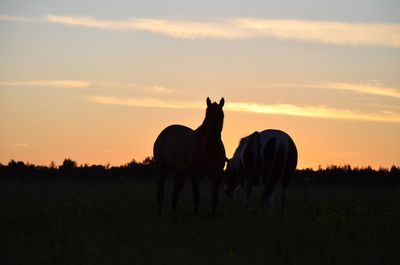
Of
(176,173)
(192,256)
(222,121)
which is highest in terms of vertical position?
(222,121)

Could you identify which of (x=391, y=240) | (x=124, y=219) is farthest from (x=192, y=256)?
(x=124, y=219)

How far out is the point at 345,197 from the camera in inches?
1022

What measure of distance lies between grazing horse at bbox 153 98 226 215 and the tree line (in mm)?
20308

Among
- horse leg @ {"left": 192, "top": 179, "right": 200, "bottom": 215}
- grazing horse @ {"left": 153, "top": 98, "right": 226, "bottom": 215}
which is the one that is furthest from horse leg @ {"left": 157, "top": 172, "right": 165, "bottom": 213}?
horse leg @ {"left": 192, "top": 179, "right": 200, "bottom": 215}

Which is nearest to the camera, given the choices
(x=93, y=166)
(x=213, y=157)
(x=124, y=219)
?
(x=124, y=219)

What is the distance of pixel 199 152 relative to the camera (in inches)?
Answer: 730

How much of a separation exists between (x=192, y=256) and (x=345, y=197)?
15.7m

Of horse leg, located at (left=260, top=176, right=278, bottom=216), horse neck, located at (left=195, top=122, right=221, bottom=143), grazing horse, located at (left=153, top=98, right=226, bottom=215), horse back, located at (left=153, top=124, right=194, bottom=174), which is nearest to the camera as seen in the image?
grazing horse, located at (left=153, top=98, right=226, bottom=215)

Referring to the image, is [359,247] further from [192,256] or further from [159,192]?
[159,192]

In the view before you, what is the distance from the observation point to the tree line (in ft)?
135

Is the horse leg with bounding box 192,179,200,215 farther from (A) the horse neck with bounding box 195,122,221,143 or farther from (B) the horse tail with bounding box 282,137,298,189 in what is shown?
(B) the horse tail with bounding box 282,137,298,189

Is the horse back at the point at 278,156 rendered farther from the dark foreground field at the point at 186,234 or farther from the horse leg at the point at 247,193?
the horse leg at the point at 247,193

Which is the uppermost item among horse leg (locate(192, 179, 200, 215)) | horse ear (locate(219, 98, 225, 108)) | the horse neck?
horse ear (locate(219, 98, 225, 108))

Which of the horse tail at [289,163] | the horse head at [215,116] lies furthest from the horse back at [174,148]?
the horse tail at [289,163]
